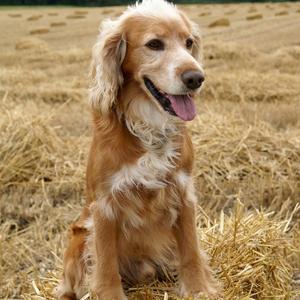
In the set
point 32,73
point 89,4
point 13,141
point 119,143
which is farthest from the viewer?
point 89,4

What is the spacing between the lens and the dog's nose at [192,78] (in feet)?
11.4

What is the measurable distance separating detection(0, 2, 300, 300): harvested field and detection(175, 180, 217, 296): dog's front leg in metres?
0.14

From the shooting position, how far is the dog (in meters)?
3.69

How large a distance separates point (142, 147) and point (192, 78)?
586mm

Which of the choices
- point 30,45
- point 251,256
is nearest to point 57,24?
point 30,45

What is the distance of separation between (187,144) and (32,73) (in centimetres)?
1051

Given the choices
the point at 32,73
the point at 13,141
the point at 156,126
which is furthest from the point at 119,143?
the point at 32,73

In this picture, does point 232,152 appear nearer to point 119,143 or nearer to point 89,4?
point 119,143

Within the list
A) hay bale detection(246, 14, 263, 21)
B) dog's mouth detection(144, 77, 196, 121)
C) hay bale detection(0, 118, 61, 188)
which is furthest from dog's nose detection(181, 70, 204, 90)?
hay bale detection(246, 14, 263, 21)

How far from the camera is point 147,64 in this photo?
3.70 m

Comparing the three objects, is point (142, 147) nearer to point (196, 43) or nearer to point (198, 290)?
point (196, 43)

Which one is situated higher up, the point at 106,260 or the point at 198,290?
the point at 106,260

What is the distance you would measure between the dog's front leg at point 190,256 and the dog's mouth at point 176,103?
0.57m

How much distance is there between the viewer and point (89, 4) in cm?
5297
